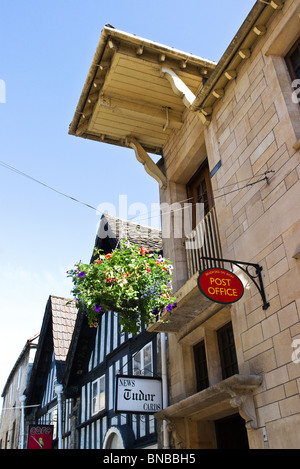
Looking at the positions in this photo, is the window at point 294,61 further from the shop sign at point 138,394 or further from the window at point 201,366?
the shop sign at point 138,394

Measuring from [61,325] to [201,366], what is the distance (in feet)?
37.3

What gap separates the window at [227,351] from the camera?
260 inches

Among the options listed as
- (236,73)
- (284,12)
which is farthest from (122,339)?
(284,12)

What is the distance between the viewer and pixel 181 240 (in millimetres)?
8789

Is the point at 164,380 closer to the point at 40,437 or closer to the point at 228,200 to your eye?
the point at 228,200

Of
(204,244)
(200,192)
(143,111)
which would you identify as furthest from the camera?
(143,111)

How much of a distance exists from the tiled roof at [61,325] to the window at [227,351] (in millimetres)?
10723

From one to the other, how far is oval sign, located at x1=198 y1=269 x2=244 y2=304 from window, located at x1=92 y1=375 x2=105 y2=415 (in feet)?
25.4

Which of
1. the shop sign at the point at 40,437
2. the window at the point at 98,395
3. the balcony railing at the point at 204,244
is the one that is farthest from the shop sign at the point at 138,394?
the shop sign at the point at 40,437

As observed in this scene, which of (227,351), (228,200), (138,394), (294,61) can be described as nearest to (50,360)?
(138,394)

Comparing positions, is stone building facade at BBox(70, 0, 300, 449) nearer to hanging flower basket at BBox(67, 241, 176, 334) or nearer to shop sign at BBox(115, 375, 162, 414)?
shop sign at BBox(115, 375, 162, 414)

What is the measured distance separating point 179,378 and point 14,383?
19756 millimetres

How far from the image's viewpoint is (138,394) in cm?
773
